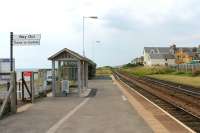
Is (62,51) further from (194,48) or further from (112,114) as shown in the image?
(194,48)

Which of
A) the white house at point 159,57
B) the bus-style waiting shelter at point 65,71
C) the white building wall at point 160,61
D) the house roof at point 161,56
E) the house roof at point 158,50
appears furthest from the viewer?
the house roof at point 158,50

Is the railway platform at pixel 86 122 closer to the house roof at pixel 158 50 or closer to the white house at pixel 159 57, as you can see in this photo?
the white house at pixel 159 57

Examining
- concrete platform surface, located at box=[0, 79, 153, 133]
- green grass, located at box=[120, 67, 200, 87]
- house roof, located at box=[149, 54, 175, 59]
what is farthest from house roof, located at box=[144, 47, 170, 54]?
concrete platform surface, located at box=[0, 79, 153, 133]

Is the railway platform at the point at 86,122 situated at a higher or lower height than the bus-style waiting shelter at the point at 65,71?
lower

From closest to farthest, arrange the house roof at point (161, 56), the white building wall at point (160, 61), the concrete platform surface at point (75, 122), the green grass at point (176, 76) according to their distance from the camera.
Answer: the concrete platform surface at point (75, 122) → the green grass at point (176, 76) → the white building wall at point (160, 61) → the house roof at point (161, 56)

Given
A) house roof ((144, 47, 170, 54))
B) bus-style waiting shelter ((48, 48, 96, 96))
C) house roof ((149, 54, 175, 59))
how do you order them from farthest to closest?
1. house roof ((144, 47, 170, 54))
2. house roof ((149, 54, 175, 59))
3. bus-style waiting shelter ((48, 48, 96, 96))

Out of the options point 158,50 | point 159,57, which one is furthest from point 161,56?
point 158,50

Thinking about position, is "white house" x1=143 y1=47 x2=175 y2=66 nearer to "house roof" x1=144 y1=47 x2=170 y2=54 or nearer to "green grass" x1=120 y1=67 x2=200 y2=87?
"house roof" x1=144 y1=47 x2=170 y2=54

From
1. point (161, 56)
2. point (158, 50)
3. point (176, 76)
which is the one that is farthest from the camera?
point (158, 50)

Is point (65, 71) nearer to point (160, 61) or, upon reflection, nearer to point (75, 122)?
point (75, 122)

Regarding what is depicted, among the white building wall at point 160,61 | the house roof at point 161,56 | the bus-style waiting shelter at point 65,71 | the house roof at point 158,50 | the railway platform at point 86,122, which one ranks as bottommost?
the railway platform at point 86,122

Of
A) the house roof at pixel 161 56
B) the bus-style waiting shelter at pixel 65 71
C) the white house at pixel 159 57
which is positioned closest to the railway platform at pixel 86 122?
the bus-style waiting shelter at pixel 65 71

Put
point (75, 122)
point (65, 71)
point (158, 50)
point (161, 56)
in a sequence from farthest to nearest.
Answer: point (158, 50) < point (161, 56) < point (65, 71) < point (75, 122)

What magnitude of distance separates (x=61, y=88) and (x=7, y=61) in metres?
8.03
